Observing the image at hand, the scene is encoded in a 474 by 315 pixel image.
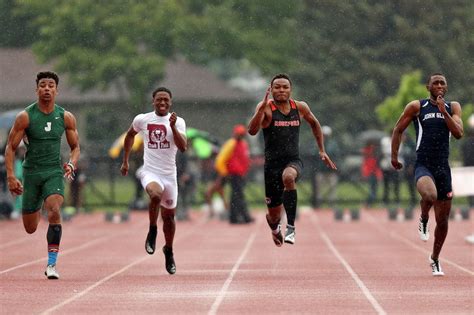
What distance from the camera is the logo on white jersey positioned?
1565 cm

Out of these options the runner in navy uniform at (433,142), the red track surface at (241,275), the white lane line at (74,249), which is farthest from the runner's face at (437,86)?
the white lane line at (74,249)

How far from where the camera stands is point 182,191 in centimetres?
3266

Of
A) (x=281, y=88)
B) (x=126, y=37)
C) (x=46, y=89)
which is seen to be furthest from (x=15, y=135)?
(x=126, y=37)

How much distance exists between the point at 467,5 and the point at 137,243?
4690 centimetres

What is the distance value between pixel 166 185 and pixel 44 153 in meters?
1.47

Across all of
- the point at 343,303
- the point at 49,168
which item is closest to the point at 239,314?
the point at 343,303

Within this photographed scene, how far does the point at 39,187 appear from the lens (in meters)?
15.3

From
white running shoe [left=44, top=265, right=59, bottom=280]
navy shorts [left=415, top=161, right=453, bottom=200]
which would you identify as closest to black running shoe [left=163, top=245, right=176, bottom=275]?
white running shoe [left=44, top=265, right=59, bottom=280]

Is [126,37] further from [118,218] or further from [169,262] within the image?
[169,262]

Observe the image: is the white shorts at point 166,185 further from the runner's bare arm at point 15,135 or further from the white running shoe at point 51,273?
the runner's bare arm at point 15,135

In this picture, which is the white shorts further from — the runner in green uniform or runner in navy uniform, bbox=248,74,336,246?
runner in navy uniform, bbox=248,74,336,246

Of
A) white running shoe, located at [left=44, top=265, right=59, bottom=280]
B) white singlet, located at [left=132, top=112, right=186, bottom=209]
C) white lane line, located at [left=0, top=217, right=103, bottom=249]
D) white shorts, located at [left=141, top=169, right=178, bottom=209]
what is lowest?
white lane line, located at [left=0, top=217, right=103, bottom=249]

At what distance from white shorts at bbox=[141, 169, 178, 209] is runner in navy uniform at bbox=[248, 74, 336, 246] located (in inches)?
43.9

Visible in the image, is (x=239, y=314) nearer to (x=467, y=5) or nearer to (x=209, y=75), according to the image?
(x=467, y=5)
